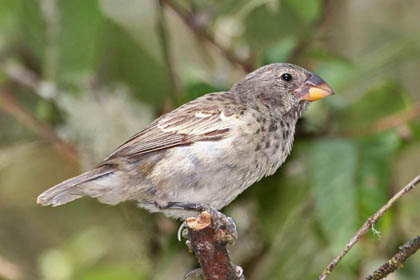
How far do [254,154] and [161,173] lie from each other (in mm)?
459

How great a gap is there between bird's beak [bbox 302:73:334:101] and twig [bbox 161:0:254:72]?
1.38m

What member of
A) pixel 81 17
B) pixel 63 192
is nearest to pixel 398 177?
pixel 81 17

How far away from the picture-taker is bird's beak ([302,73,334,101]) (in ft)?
14.2

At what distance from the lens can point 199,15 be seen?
18.6ft

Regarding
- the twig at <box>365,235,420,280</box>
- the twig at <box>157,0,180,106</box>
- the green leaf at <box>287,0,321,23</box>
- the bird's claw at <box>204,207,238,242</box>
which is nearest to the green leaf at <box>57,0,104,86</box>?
the twig at <box>157,0,180,106</box>

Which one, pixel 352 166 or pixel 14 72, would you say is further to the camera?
pixel 14 72

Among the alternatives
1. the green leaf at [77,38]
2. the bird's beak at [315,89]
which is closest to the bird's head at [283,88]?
the bird's beak at [315,89]

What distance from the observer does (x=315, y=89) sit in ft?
14.4

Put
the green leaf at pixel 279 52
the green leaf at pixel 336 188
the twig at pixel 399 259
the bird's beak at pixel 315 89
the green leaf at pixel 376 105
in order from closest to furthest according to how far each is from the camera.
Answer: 1. the twig at pixel 399 259
2. the bird's beak at pixel 315 89
3. the green leaf at pixel 336 188
4. the green leaf at pixel 376 105
5. the green leaf at pixel 279 52

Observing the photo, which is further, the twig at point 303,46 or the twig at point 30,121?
the twig at point 303,46

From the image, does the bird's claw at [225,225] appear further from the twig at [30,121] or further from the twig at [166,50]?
the twig at [30,121]

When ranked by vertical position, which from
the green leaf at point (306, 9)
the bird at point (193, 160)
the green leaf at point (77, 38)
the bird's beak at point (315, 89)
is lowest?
the bird at point (193, 160)

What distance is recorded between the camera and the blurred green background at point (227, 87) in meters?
5.05

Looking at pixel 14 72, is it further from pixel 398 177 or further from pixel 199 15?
pixel 398 177
